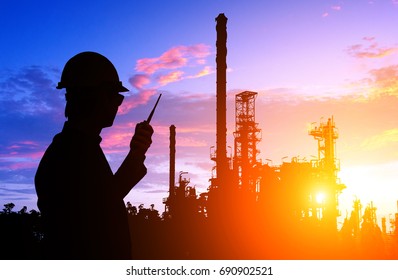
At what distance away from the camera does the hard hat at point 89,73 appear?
222cm

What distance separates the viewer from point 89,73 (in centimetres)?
223

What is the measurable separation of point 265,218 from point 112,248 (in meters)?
40.9

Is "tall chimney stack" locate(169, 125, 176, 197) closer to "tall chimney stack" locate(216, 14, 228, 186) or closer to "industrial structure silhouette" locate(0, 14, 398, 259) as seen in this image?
"industrial structure silhouette" locate(0, 14, 398, 259)

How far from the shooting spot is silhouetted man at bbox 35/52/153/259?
6.48ft

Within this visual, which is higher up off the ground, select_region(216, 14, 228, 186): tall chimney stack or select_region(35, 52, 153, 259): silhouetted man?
select_region(216, 14, 228, 186): tall chimney stack

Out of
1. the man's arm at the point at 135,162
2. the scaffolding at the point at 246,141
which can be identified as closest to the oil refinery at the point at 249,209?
the scaffolding at the point at 246,141

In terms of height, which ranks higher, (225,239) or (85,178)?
(85,178)

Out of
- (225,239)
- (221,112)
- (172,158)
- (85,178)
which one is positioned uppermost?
(221,112)

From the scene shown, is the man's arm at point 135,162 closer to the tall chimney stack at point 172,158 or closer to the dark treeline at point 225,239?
the dark treeline at point 225,239

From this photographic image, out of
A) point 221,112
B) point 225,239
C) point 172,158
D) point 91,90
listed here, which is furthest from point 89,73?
point 172,158

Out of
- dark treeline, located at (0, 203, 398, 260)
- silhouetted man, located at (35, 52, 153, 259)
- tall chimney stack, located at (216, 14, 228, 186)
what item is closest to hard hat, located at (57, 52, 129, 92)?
silhouetted man, located at (35, 52, 153, 259)

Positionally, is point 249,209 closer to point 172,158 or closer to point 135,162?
point 172,158

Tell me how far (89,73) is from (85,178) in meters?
0.52

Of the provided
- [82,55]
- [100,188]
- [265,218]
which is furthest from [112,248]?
[265,218]
